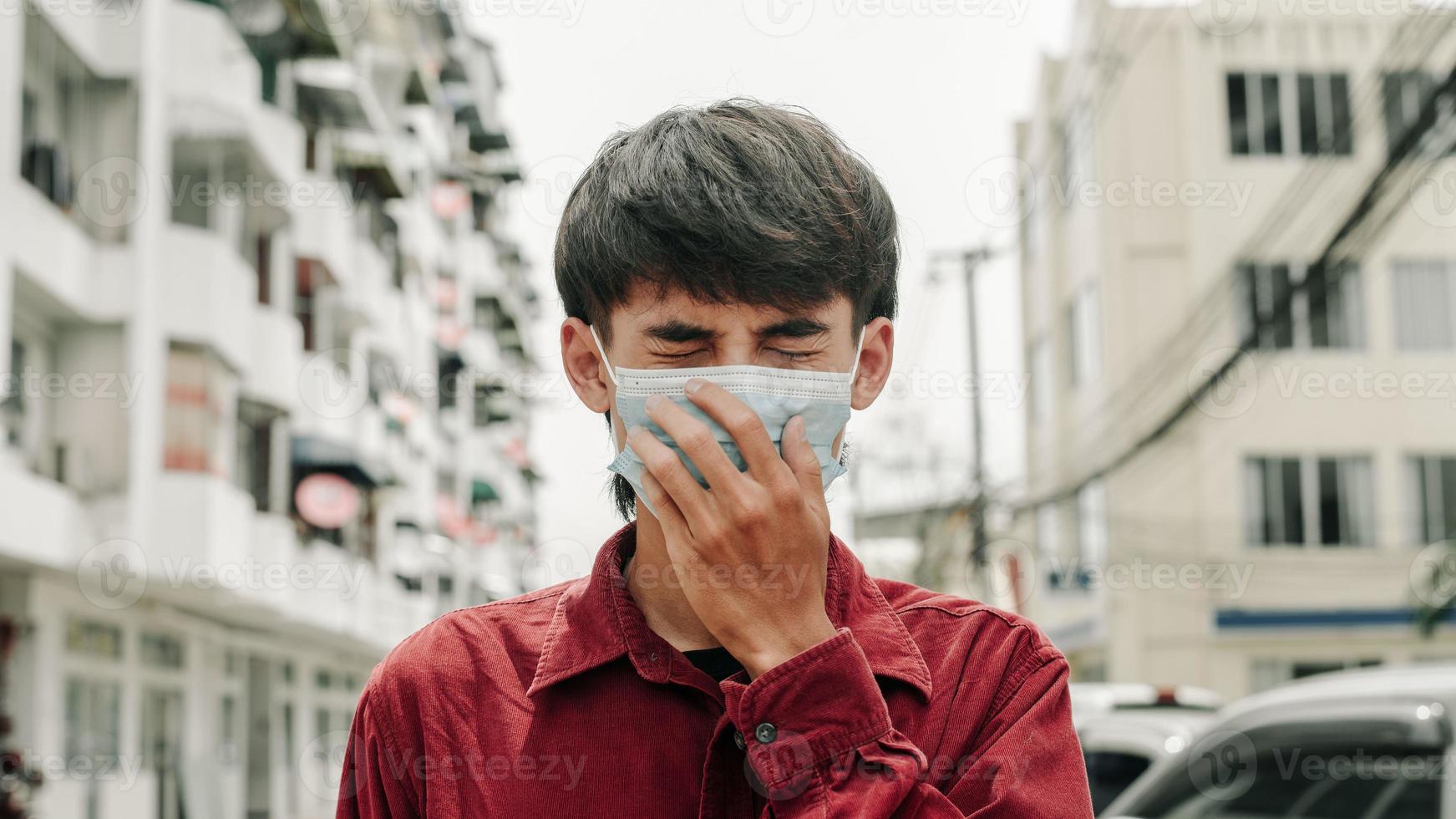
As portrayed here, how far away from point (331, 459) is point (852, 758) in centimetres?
2255

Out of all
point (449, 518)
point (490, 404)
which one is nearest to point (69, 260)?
point (449, 518)

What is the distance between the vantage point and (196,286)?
17625 millimetres

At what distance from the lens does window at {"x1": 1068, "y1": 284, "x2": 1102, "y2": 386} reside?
87.9 ft

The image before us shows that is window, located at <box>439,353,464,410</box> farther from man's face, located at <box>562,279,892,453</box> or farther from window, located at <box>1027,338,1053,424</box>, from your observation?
man's face, located at <box>562,279,892,453</box>

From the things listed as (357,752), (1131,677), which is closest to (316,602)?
(1131,677)

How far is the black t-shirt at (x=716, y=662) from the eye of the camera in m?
2.04

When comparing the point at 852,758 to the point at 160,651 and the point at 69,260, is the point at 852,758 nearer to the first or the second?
the point at 69,260

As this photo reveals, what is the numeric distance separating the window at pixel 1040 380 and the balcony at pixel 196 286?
52.9 ft

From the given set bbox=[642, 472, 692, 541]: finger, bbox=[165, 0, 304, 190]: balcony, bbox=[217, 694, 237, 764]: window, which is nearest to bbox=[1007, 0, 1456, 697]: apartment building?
bbox=[217, 694, 237, 764]: window

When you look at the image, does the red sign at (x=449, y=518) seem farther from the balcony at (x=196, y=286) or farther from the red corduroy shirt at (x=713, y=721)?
the red corduroy shirt at (x=713, y=721)

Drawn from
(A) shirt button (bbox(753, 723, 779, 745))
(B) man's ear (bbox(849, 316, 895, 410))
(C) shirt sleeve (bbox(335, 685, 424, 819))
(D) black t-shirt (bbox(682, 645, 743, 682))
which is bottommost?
(C) shirt sleeve (bbox(335, 685, 424, 819))

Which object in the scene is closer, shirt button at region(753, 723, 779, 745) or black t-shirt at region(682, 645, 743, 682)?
shirt button at region(753, 723, 779, 745)

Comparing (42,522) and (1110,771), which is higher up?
(42,522)

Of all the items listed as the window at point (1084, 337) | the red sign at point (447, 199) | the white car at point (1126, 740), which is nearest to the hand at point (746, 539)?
the white car at point (1126, 740)
